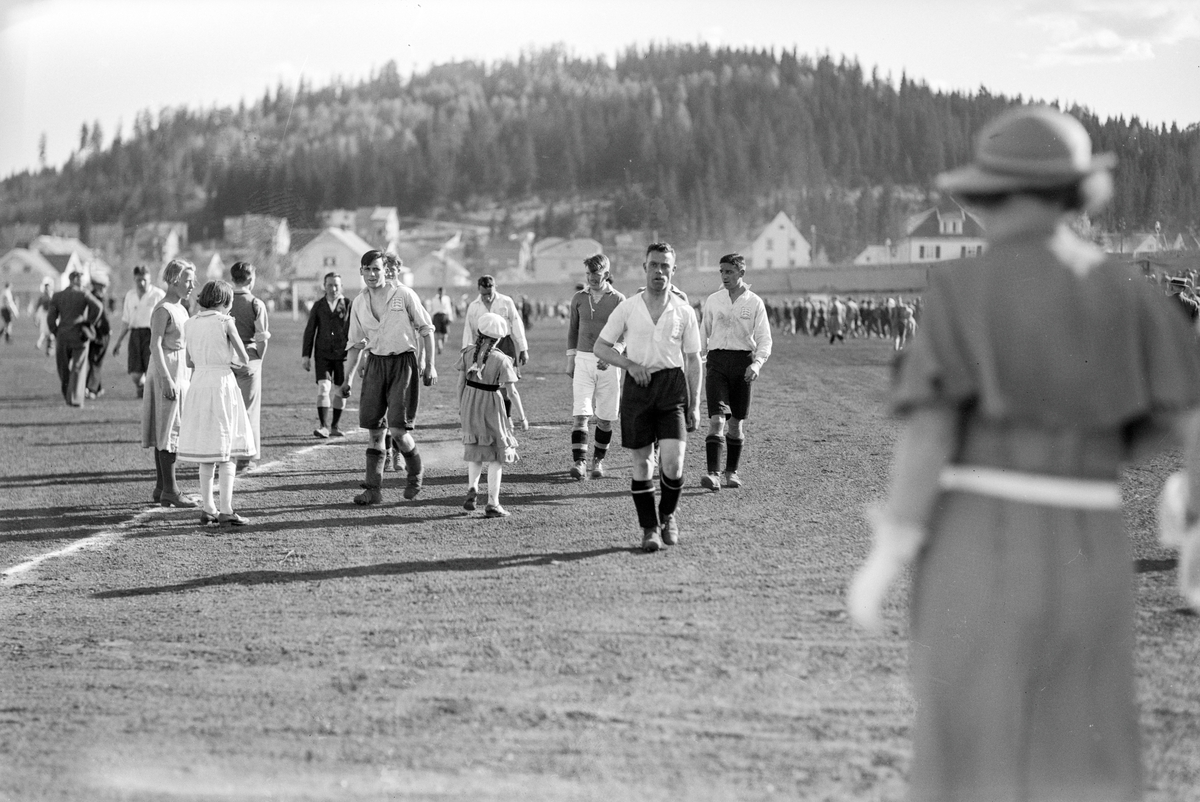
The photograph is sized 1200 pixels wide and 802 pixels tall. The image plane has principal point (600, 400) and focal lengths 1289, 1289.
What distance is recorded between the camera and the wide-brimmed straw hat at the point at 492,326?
9.73m

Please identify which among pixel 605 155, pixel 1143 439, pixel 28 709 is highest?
pixel 605 155

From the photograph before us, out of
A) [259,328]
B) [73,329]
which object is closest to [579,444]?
[259,328]

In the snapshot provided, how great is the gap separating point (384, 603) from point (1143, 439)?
16.1 feet

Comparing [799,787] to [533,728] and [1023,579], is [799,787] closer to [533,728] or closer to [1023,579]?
[533,728]

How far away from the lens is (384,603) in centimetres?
714

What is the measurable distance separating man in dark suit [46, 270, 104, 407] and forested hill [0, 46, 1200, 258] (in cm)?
4814

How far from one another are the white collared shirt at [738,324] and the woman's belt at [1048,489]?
809cm

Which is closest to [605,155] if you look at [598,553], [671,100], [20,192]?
[671,100]

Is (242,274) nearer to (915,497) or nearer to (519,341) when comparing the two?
(519,341)

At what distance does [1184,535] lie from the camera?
3.64 meters

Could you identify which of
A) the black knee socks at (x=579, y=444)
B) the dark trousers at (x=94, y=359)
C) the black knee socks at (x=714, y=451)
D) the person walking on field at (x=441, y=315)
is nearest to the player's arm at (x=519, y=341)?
the black knee socks at (x=579, y=444)

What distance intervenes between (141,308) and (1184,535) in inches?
570

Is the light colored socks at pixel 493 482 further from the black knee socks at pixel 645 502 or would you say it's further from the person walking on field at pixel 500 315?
the black knee socks at pixel 645 502

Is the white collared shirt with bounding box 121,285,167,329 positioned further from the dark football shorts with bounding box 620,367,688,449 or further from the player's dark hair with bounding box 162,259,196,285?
the dark football shorts with bounding box 620,367,688,449
